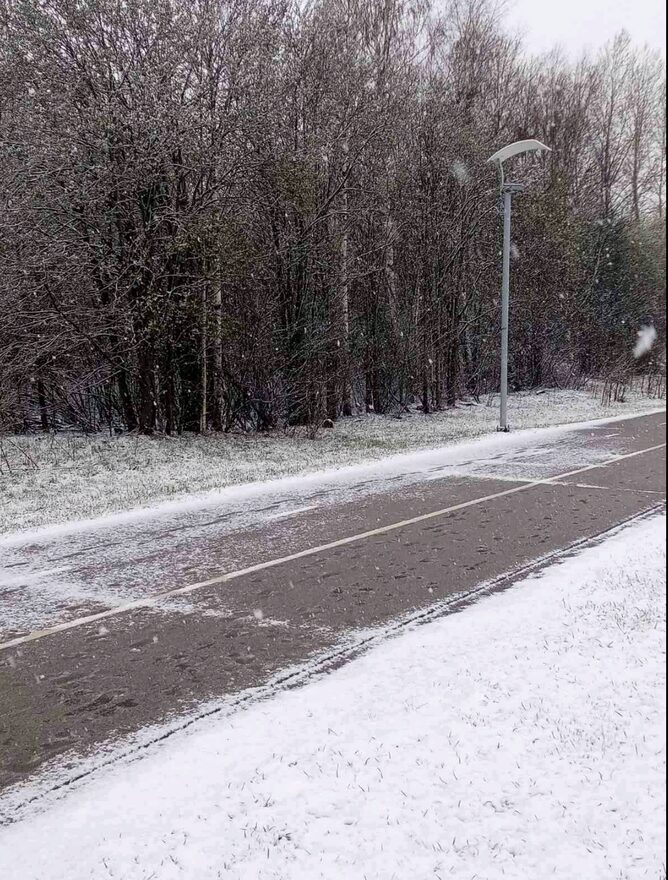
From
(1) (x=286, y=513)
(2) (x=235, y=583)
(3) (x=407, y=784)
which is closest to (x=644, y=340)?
(1) (x=286, y=513)

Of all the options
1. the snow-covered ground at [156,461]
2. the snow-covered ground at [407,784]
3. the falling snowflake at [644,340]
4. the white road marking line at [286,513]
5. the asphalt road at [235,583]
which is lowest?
the snow-covered ground at [407,784]

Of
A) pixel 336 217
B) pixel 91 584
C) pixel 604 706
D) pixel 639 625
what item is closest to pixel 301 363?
pixel 336 217

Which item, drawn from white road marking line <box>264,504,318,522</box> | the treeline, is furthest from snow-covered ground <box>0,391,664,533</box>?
white road marking line <box>264,504,318,522</box>

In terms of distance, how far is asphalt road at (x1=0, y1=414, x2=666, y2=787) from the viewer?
183 inches

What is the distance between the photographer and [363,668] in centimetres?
496

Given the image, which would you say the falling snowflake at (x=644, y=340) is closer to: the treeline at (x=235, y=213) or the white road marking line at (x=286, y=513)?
the treeline at (x=235, y=213)

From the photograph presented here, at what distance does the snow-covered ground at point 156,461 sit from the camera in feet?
35.3

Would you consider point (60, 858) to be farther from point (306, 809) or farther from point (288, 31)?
point (288, 31)

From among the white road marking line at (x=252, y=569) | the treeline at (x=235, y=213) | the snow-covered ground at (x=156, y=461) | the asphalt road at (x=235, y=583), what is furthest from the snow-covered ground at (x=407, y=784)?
the treeline at (x=235, y=213)

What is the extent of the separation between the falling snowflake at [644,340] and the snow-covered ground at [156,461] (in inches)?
687

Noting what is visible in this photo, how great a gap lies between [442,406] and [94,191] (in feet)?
45.2

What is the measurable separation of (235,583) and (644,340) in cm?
3416

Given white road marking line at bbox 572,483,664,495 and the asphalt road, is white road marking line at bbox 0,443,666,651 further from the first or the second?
white road marking line at bbox 572,483,664,495

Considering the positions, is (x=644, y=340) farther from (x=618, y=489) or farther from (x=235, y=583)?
(x=235, y=583)
